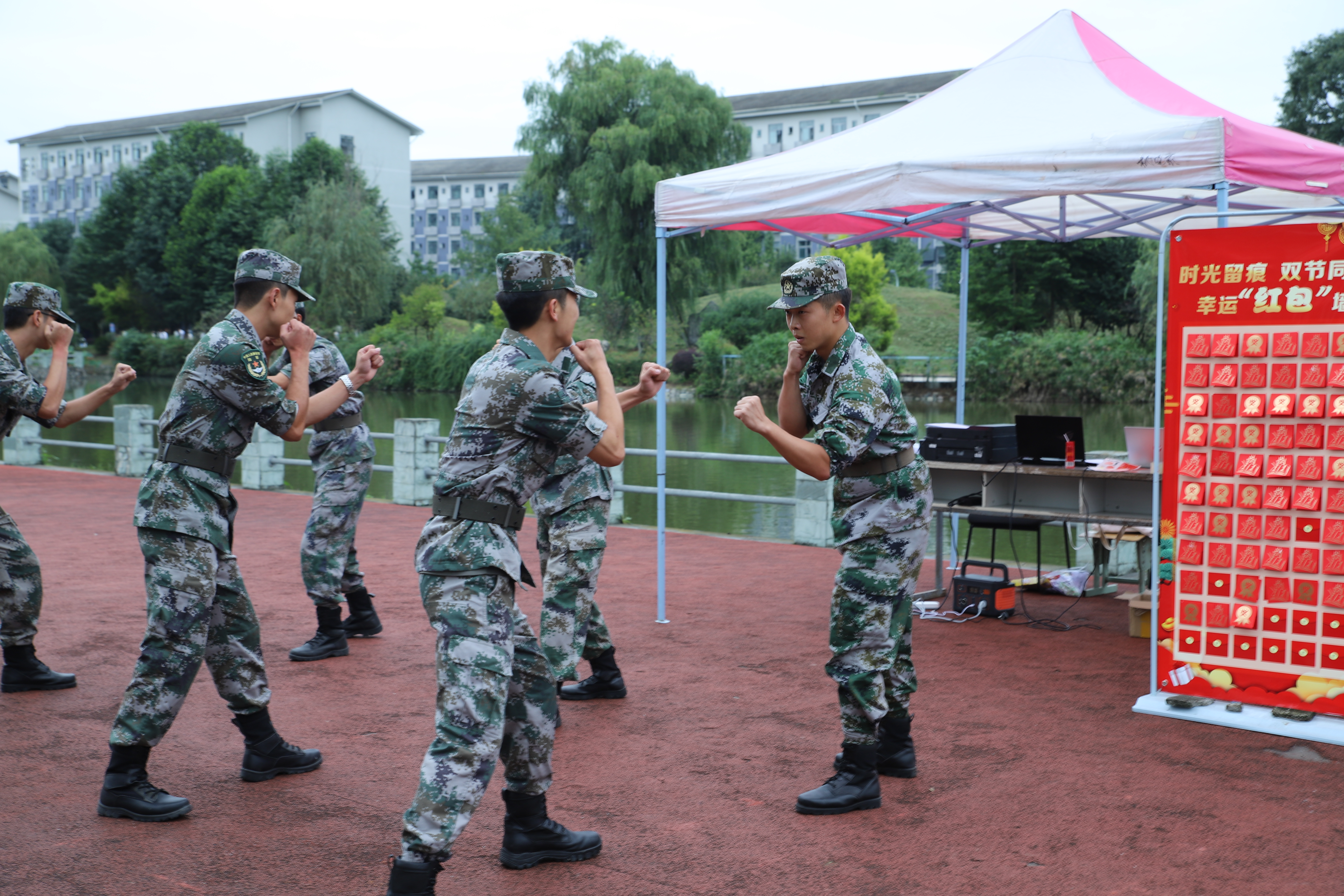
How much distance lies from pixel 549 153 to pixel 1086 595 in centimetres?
3476

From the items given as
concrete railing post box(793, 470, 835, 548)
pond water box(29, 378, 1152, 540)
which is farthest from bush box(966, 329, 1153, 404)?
concrete railing post box(793, 470, 835, 548)

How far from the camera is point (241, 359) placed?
166 inches

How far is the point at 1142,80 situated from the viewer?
667 cm

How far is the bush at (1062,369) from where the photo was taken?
38188 millimetres

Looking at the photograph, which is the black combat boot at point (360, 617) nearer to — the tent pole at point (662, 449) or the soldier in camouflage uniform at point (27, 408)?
the soldier in camouflage uniform at point (27, 408)

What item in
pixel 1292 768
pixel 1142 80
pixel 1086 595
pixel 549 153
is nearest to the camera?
pixel 1292 768

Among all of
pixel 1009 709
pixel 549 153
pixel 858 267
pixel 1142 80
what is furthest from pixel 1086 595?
pixel 858 267

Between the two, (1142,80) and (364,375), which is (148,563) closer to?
(364,375)

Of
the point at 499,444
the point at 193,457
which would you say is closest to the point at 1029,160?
the point at 499,444

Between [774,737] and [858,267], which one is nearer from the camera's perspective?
[774,737]

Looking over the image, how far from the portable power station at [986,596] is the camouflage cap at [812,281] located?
400cm

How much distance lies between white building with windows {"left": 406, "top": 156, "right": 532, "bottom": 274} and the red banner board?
9777cm

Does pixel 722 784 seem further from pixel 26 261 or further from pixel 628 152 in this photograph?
pixel 26 261

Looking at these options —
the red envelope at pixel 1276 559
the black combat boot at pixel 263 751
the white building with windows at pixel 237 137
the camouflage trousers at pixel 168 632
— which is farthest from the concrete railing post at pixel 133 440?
the white building with windows at pixel 237 137
